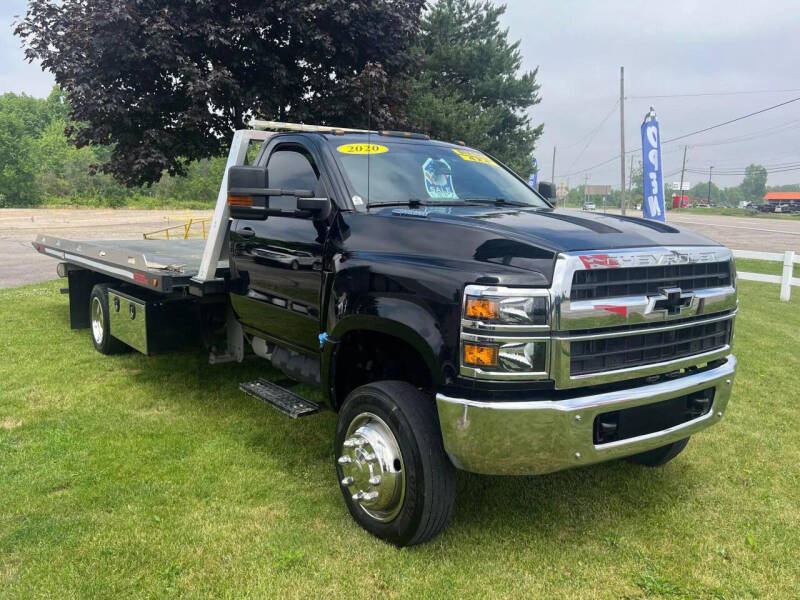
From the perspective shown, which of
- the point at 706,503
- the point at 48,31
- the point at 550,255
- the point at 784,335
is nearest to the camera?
the point at 550,255

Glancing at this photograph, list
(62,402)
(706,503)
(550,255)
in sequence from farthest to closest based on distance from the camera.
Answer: (62,402), (706,503), (550,255)

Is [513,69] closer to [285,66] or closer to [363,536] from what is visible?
[285,66]

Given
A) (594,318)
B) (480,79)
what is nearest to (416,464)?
(594,318)

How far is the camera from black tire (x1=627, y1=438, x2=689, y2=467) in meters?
4.03

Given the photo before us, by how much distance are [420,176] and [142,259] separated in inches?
105

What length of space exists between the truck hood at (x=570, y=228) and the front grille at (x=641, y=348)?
1.39 feet

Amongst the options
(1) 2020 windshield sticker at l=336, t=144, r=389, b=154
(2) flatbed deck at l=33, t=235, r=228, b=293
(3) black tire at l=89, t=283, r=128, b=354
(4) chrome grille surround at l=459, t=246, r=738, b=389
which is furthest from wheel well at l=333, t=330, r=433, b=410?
(3) black tire at l=89, t=283, r=128, b=354

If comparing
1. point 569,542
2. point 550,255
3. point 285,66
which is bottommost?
point 569,542

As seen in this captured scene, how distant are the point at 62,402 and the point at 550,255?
4.47m

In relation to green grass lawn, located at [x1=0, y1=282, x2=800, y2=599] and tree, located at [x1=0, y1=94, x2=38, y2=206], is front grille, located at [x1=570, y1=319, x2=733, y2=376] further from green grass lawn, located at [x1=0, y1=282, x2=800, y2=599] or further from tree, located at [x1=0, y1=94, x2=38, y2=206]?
tree, located at [x1=0, y1=94, x2=38, y2=206]

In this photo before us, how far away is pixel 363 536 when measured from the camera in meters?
3.30

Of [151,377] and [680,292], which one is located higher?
[680,292]

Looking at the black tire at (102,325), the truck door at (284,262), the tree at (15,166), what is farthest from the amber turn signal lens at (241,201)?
the tree at (15,166)

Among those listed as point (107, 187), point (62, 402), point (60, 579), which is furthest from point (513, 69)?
point (107, 187)
